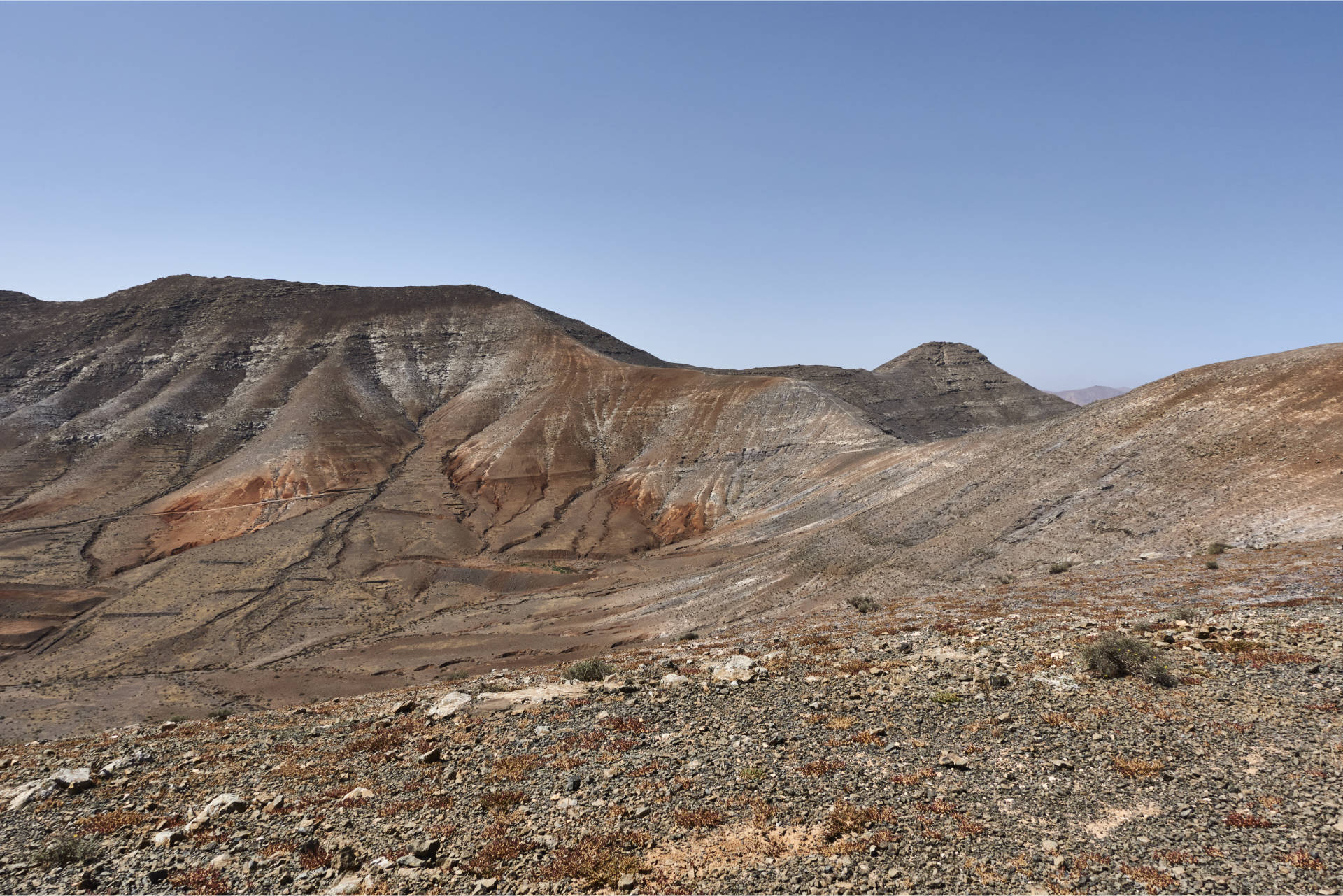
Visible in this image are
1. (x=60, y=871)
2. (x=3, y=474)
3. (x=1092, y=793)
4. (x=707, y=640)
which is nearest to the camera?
(x=1092, y=793)

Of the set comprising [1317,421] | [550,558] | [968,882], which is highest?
[1317,421]

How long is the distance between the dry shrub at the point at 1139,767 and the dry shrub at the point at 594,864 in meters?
6.69

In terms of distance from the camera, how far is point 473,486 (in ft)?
235

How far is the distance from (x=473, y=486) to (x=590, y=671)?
57547mm

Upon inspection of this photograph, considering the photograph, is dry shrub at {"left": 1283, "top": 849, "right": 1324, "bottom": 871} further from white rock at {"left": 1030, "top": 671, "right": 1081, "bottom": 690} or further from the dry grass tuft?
white rock at {"left": 1030, "top": 671, "right": 1081, "bottom": 690}

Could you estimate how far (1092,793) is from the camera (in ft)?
28.8

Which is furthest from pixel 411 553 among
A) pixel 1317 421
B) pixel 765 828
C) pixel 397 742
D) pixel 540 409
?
pixel 1317 421

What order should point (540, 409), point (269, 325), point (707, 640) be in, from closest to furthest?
point (707, 640) < point (540, 409) < point (269, 325)

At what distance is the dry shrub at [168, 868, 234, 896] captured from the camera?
8922 millimetres

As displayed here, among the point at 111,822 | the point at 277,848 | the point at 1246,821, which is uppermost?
the point at 1246,821

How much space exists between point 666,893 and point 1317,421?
39.0 metres

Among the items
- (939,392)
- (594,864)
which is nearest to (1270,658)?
(594,864)

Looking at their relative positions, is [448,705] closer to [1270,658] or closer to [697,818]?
[697,818]

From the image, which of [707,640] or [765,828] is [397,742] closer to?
[765,828]
